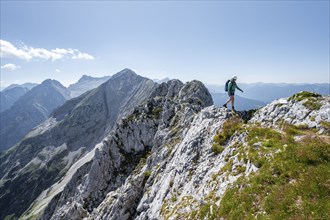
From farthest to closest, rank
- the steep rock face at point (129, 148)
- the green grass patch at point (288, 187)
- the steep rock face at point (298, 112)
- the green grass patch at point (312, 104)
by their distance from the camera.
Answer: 1. the steep rock face at point (129, 148)
2. the green grass patch at point (312, 104)
3. the steep rock face at point (298, 112)
4. the green grass patch at point (288, 187)

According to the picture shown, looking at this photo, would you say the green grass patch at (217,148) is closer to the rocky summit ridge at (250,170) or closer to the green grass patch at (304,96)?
the rocky summit ridge at (250,170)

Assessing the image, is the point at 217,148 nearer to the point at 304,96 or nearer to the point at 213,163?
the point at 213,163

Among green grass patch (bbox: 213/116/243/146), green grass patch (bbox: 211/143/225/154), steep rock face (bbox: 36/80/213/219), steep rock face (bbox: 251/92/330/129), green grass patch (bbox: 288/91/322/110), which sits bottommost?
steep rock face (bbox: 36/80/213/219)

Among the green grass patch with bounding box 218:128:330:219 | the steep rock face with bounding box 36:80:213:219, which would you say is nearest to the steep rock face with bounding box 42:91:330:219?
the green grass patch with bounding box 218:128:330:219

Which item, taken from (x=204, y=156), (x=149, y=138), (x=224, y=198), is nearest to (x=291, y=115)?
(x=204, y=156)

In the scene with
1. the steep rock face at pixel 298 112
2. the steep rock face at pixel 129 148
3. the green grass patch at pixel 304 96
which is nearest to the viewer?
the steep rock face at pixel 298 112

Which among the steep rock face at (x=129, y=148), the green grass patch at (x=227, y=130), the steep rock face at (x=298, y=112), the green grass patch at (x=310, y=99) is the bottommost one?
the steep rock face at (x=129, y=148)

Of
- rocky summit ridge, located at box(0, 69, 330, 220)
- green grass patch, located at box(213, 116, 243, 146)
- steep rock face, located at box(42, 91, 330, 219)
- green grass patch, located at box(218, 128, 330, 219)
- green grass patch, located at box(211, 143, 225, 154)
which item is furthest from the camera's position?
green grass patch, located at box(213, 116, 243, 146)

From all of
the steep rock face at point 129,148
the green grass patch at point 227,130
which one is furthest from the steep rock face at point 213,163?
the steep rock face at point 129,148

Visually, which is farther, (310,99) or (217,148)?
(217,148)

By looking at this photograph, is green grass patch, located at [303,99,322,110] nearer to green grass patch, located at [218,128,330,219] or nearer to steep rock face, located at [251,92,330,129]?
steep rock face, located at [251,92,330,129]

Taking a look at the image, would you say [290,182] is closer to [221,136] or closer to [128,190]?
[221,136]

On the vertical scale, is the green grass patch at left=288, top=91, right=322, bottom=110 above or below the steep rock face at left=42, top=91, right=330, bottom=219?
above

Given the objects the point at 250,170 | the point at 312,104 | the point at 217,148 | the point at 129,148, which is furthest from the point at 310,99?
the point at 129,148
